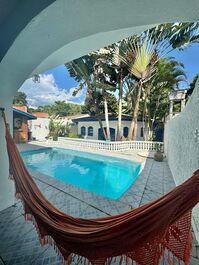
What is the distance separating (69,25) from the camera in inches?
73.8

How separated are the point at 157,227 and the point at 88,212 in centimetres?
231

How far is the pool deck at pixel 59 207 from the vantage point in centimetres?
206

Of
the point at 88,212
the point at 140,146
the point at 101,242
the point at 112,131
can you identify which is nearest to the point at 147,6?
the point at 101,242

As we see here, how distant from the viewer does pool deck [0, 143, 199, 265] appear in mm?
2057

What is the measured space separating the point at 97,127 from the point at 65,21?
16.0m

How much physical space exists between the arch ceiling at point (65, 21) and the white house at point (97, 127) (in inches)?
552

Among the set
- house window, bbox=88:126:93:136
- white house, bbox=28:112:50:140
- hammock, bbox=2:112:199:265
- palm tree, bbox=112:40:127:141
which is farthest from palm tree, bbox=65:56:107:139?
hammock, bbox=2:112:199:265

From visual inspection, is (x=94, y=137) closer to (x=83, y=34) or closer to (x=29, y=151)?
(x=29, y=151)

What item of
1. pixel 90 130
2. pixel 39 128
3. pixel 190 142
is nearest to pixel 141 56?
pixel 190 142

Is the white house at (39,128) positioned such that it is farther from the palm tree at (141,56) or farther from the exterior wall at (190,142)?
the exterior wall at (190,142)

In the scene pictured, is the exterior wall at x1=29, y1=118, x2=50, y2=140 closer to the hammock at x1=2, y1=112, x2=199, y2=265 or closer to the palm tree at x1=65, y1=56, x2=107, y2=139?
the palm tree at x1=65, y1=56, x2=107, y2=139

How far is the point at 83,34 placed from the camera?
2.08m

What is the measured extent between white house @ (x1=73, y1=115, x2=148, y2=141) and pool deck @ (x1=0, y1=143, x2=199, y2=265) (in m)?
10.8

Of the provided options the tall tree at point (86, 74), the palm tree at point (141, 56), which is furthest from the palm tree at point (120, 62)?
the tall tree at point (86, 74)
